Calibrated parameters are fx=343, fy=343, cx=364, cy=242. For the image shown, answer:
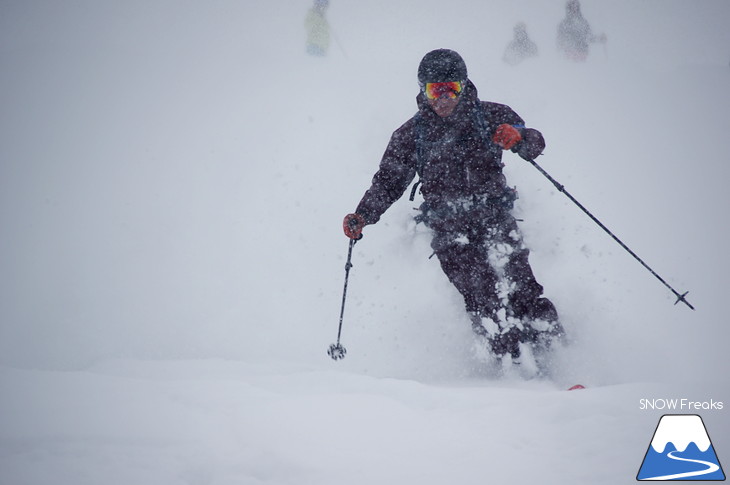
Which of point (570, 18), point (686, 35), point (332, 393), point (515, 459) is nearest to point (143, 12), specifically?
point (570, 18)

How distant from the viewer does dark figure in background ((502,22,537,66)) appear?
8.70m

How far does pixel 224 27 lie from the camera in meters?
11.4

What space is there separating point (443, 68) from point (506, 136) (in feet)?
2.37

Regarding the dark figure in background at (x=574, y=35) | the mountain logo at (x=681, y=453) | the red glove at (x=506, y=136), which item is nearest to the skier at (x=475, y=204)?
the red glove at (x=506, y=136)

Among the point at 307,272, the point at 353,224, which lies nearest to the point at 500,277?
the point at 353,224

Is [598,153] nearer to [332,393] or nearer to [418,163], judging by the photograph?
[418,163]

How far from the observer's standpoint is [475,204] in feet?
10.0

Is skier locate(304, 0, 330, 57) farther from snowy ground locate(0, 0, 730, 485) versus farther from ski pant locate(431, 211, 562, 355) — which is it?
ski pant locate(431, 211, 562, 355)

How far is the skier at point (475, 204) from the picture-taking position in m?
2.85

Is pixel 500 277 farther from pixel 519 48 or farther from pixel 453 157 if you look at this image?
pixel 519 48

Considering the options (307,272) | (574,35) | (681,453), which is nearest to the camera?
(681,453)

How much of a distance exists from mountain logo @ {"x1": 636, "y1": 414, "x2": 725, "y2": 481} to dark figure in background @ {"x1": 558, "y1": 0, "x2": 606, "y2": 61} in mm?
9426

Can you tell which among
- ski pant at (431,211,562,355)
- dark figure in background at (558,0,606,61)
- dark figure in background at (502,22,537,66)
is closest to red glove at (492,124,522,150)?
ski pant at (431,211,562,355)

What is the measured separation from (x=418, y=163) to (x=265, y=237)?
9.48ft
